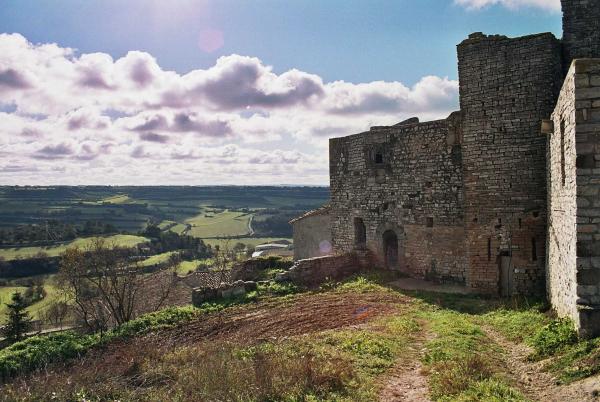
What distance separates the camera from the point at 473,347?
938 centimetres

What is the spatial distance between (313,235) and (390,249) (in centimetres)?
870

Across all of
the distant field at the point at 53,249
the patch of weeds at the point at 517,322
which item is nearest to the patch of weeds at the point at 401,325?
the patch of weeds at the point at 517,322

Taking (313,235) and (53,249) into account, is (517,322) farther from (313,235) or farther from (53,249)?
(53,249)

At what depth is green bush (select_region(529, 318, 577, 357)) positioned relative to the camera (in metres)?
8.14

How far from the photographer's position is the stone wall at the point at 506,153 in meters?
14.1

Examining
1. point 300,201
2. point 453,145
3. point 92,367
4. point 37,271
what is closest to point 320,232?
point 453,145

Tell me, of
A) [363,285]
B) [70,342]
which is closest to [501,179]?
[363,285]

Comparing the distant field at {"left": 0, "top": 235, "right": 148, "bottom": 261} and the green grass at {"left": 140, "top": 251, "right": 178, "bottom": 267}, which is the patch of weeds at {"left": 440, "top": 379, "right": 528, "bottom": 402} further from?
the distant field at {"left": 0, "top": 235, "right": 148, "bottom": 261}

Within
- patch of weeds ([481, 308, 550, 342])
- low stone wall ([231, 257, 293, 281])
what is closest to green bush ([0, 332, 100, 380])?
low stone wall ([231, 257, 293, 281])

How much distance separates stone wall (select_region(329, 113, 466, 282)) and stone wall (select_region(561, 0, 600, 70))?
4065 mm

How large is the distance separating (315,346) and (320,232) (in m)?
18.5

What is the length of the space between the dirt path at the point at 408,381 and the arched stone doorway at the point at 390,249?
10.2 metres

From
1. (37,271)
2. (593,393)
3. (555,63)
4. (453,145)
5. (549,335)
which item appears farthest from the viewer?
(37,271)

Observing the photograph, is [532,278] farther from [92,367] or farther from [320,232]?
[320,232]
